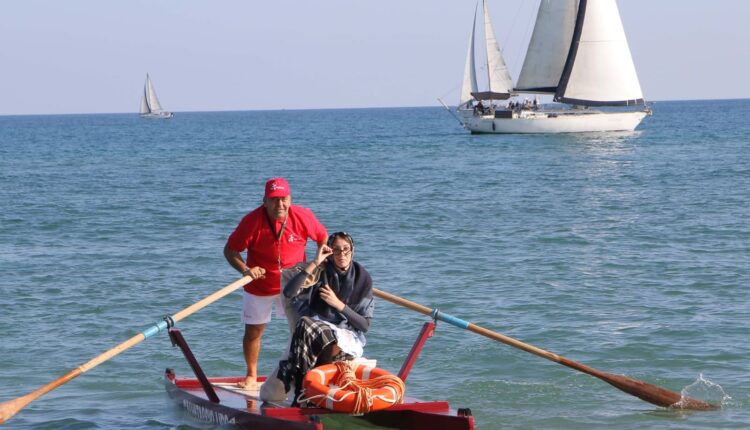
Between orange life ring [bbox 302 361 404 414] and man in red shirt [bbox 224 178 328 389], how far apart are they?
1.22 metres

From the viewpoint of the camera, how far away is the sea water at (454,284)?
40.9 feet

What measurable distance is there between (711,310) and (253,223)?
835 centimetres

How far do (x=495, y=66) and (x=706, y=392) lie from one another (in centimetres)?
6571

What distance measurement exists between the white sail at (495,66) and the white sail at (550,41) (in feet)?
22.5

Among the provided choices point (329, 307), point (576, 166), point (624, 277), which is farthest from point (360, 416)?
point (576, 166)

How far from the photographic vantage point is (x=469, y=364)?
13711 mm

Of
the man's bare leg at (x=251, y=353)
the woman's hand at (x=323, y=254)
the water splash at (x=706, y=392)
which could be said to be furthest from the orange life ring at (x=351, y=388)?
the water splash at (x=706, y=392)

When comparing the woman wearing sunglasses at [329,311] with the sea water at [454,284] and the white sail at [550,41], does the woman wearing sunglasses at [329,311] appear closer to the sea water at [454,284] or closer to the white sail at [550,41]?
the sea water at [454,284]

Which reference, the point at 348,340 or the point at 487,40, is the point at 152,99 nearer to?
the point at 487,40

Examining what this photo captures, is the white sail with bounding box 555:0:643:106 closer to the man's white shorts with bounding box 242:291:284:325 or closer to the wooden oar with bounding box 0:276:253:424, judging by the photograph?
the man's white shorts with bounding box 242:291:284:325

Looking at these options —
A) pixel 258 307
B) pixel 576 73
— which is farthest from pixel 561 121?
pixel 258 307

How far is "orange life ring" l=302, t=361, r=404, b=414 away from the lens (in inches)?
361

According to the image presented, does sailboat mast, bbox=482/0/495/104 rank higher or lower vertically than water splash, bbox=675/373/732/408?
higher

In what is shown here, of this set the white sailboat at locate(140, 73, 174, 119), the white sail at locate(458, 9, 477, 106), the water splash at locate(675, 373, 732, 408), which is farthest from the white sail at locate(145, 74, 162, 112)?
the water splash at locate(675, 373, 732, 408)
